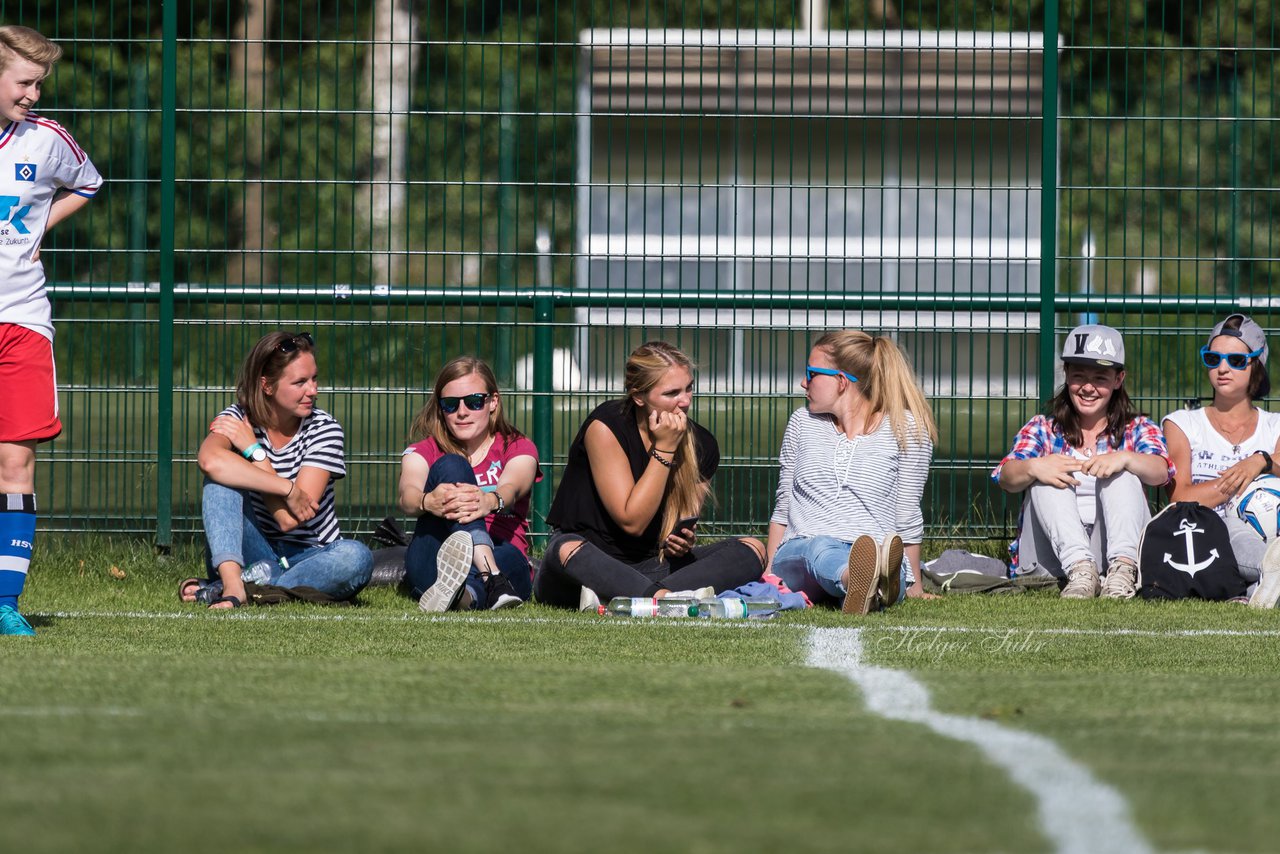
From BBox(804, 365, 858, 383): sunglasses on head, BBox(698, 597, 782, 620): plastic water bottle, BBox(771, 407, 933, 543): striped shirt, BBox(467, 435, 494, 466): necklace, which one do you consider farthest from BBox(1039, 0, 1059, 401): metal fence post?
BBox(467, 435, 494, 466): necklace

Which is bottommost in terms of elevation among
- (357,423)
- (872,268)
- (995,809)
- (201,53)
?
(995,809)

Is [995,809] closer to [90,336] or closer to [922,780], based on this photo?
[922,780]

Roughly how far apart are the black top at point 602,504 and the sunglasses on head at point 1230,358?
7.51ft

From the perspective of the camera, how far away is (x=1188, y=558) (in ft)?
23.2

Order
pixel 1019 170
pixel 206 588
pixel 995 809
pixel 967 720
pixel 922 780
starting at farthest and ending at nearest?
pixel 1019 170
pixel 206 588
pixel 967 720
pixel 922 780
pixel 995 809

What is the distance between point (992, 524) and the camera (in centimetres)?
832

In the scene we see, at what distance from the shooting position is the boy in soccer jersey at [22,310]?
Result: 5582mm

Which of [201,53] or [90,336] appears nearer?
[90,336]

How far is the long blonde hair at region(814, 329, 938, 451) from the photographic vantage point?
7.26 metres

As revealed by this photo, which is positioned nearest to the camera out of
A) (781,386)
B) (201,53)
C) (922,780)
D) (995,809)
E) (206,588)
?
(995,809)

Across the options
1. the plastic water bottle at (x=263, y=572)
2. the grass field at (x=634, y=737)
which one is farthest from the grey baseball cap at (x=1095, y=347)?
the plastic water bottle at (x=263, y=572)

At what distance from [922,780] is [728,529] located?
505 centimetres

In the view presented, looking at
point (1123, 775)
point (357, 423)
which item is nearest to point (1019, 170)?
point (357, 423)

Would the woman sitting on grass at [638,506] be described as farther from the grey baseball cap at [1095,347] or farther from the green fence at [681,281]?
the grey baseball cap at [1095,347]
